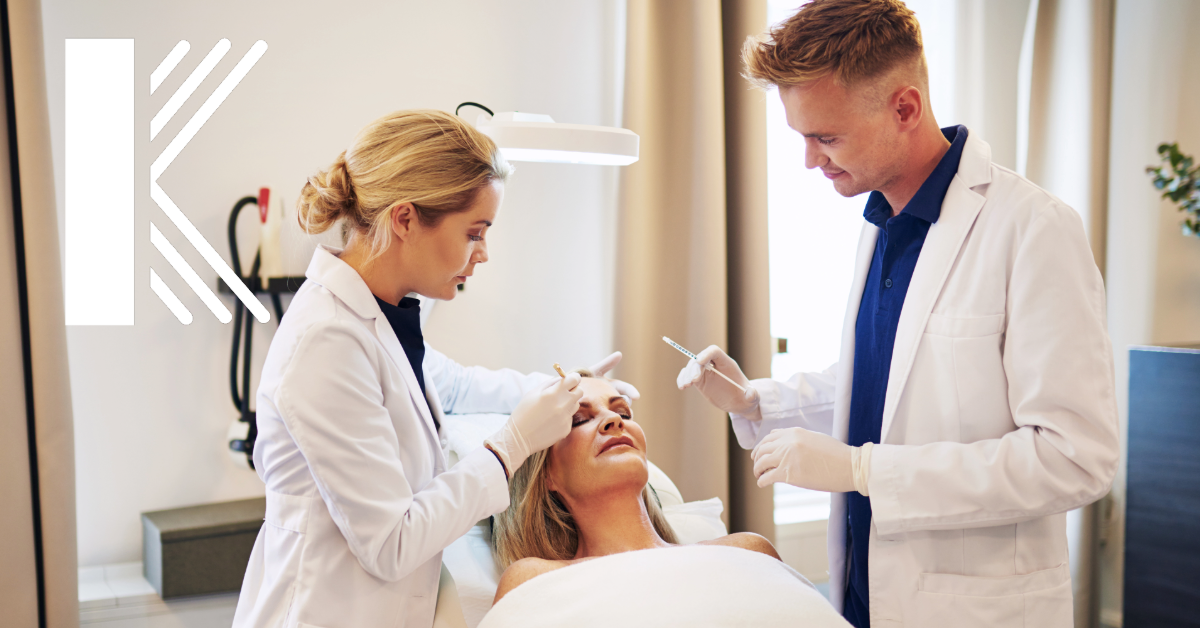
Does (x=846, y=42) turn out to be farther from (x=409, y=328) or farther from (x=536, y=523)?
(x=536, y=523)

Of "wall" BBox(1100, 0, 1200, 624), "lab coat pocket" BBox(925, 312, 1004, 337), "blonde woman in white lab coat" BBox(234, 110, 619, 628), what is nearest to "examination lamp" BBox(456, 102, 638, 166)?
"blonde woman in white lab coat" BBox(234, 110, 619, 628)

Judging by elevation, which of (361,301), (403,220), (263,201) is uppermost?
(263,201)

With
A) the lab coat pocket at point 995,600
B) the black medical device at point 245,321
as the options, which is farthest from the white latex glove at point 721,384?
the black medical device at point 245,321

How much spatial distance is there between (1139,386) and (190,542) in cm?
266

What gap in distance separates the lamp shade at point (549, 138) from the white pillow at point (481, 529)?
605 mm

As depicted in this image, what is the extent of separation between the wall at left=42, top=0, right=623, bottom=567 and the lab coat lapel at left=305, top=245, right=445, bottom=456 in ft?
2.32

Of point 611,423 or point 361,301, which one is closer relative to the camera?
point 361,301

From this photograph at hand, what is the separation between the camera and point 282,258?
209 centimetres

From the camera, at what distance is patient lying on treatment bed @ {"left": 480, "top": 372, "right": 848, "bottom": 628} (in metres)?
1.12

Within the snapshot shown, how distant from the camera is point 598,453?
154cm

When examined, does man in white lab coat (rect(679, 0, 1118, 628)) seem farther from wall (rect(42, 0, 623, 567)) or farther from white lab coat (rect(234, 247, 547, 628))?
wall (rect(42, 0, 623, 567))

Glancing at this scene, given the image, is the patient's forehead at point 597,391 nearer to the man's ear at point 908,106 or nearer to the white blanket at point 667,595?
the white blanket at point 667,595

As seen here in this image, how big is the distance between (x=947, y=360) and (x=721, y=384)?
48cm

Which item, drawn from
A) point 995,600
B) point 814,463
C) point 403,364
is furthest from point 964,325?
point 403,364
